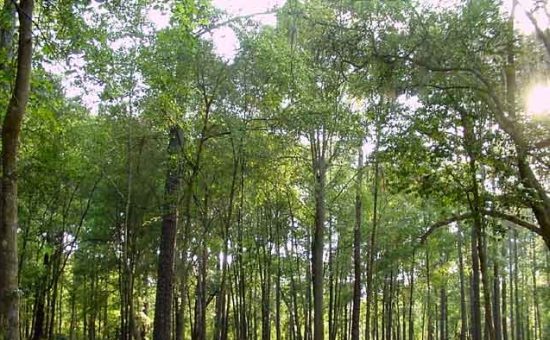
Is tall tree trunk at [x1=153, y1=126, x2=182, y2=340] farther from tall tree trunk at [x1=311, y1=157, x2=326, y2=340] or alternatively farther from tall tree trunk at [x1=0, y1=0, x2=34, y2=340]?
tall tree trunk at [x1=0, y1=0, x2=34, y2=340]

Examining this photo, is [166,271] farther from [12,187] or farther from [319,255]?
[12,187]

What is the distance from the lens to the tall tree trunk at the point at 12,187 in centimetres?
454

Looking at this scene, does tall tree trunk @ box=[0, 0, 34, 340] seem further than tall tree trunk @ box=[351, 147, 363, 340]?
No

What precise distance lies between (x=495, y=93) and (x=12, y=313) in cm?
641

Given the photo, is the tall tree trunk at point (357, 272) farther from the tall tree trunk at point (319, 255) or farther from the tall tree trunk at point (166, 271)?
the tall tree trunk at point (166, 271)

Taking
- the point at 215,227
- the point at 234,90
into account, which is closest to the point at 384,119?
the point at 234,90

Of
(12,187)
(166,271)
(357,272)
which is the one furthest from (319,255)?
(12,187)

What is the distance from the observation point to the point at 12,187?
473cm

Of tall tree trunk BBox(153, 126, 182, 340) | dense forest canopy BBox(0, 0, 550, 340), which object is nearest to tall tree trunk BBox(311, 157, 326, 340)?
dense forest canopy BBox(0, 0, 550, 340)

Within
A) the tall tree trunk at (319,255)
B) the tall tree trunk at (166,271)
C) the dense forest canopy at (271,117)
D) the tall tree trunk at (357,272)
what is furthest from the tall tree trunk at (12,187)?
the tall tree trunk at (357,272)

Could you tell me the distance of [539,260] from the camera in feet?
98.2

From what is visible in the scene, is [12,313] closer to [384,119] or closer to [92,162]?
[384,119]

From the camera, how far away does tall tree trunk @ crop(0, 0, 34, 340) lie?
4.54 metres

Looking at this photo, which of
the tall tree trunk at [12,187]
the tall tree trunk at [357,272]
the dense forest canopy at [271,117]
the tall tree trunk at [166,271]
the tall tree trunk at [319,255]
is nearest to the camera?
the tall tree trunk at [12,187]
